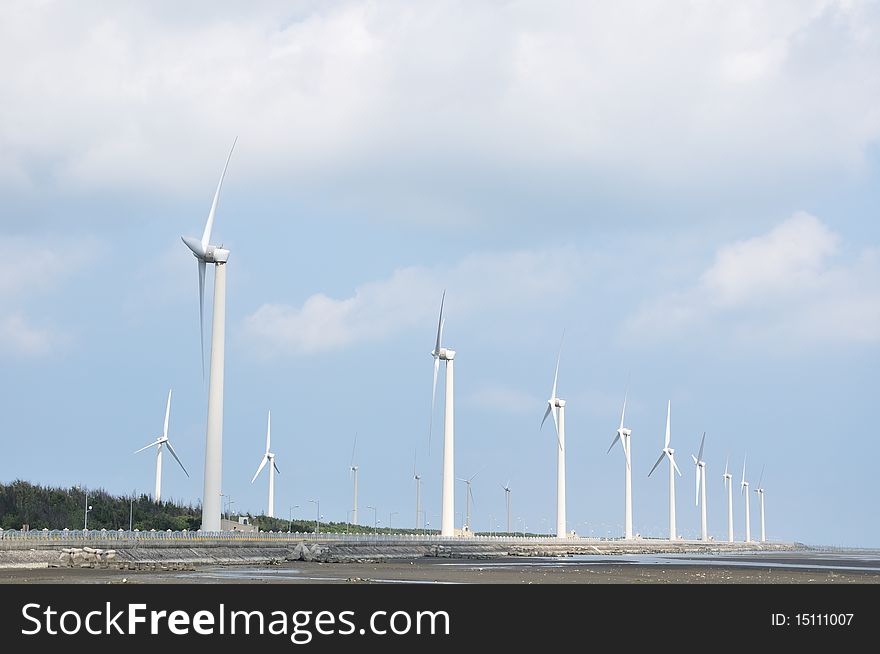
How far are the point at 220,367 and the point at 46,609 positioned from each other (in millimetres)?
71405

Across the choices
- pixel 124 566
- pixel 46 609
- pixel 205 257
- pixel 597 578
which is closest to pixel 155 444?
pixel 205 257

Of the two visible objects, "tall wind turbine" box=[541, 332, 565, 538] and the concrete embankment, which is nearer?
the concrete embankment

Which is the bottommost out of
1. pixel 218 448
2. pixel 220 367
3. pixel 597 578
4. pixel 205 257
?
pixel 597 578

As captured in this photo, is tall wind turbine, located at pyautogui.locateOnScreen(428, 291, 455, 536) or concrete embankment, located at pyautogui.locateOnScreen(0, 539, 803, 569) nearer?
concrete embankment, located at pyautogui.locateOnScreen(0, 539, 803, 569)

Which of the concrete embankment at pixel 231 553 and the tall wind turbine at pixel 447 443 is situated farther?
the tall wind turbine at pixel 447 443

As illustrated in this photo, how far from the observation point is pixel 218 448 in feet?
323

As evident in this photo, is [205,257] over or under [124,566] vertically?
over

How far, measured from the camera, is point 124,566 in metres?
74.5

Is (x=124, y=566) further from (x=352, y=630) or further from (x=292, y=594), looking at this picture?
(x=352, y=630)

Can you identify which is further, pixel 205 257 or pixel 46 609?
pixel 205 257

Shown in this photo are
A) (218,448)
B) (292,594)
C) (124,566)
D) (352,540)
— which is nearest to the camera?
(292,594)

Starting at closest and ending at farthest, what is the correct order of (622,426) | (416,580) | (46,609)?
(46,609) → (416,580) → (622,426)

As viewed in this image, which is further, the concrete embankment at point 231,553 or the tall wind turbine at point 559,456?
the tall wind turbine at point 559,456

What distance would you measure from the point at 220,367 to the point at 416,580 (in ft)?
138
